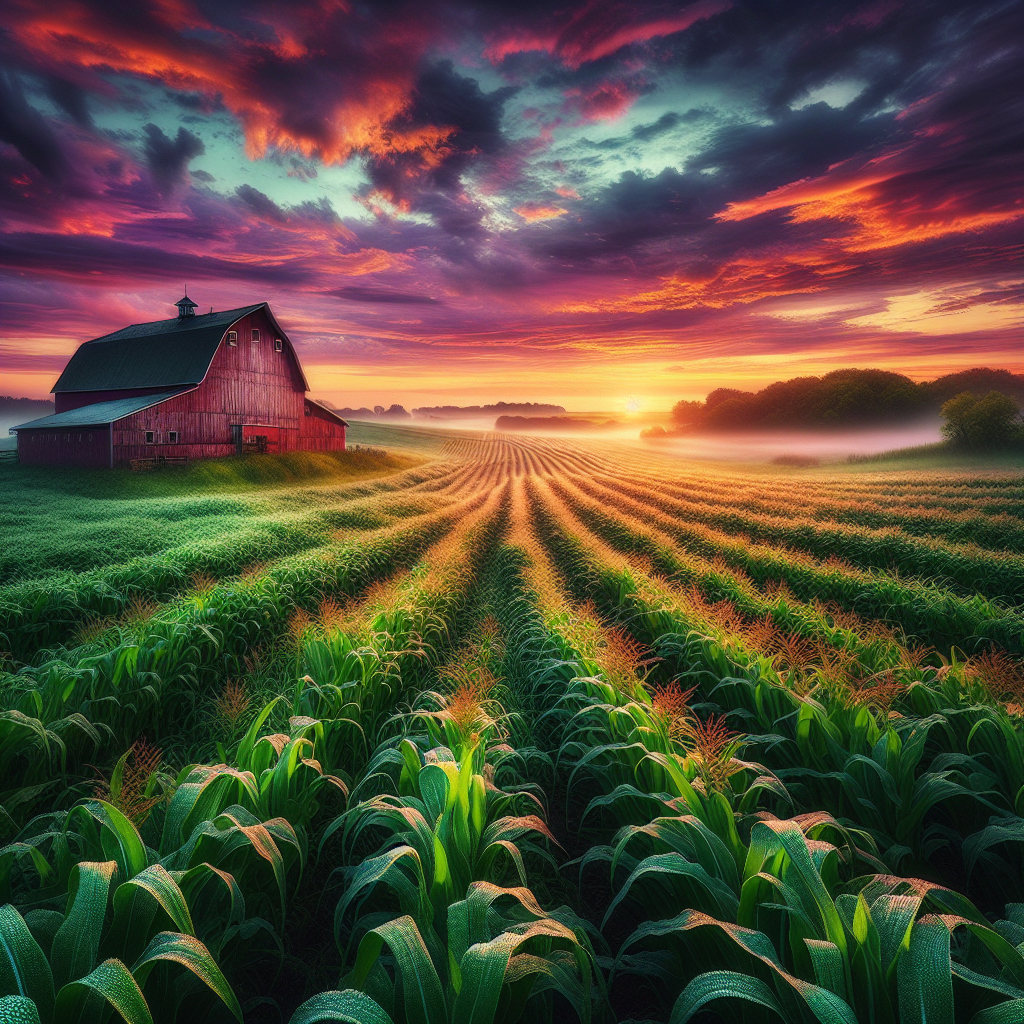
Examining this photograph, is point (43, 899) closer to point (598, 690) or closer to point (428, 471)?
point (598, 690)

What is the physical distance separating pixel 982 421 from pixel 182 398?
1696 inches

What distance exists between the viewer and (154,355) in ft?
107

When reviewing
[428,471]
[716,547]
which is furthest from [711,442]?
[716,547]

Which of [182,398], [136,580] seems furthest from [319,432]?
[136,580]

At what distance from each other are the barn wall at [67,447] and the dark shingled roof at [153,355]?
18.9 ft

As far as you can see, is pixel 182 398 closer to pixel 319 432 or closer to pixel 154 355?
pixel 154 355

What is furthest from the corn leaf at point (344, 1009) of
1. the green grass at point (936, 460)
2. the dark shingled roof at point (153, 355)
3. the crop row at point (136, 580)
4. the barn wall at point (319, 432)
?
the barn wall at point (319, 432)

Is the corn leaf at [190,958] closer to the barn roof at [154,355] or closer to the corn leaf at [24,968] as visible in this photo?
the corn leaf at [24,968]

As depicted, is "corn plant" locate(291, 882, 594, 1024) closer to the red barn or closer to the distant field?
the distant field

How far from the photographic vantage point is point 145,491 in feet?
79.8

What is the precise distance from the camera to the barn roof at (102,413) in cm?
2602

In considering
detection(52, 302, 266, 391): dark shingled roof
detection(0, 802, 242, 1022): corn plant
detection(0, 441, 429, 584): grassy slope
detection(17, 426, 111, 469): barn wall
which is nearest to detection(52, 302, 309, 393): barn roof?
detection(52, 302, 266, 391): dark shingled roof

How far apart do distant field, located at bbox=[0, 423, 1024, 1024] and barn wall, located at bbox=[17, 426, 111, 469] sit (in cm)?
1755

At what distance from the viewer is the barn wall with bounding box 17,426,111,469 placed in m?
25.7
